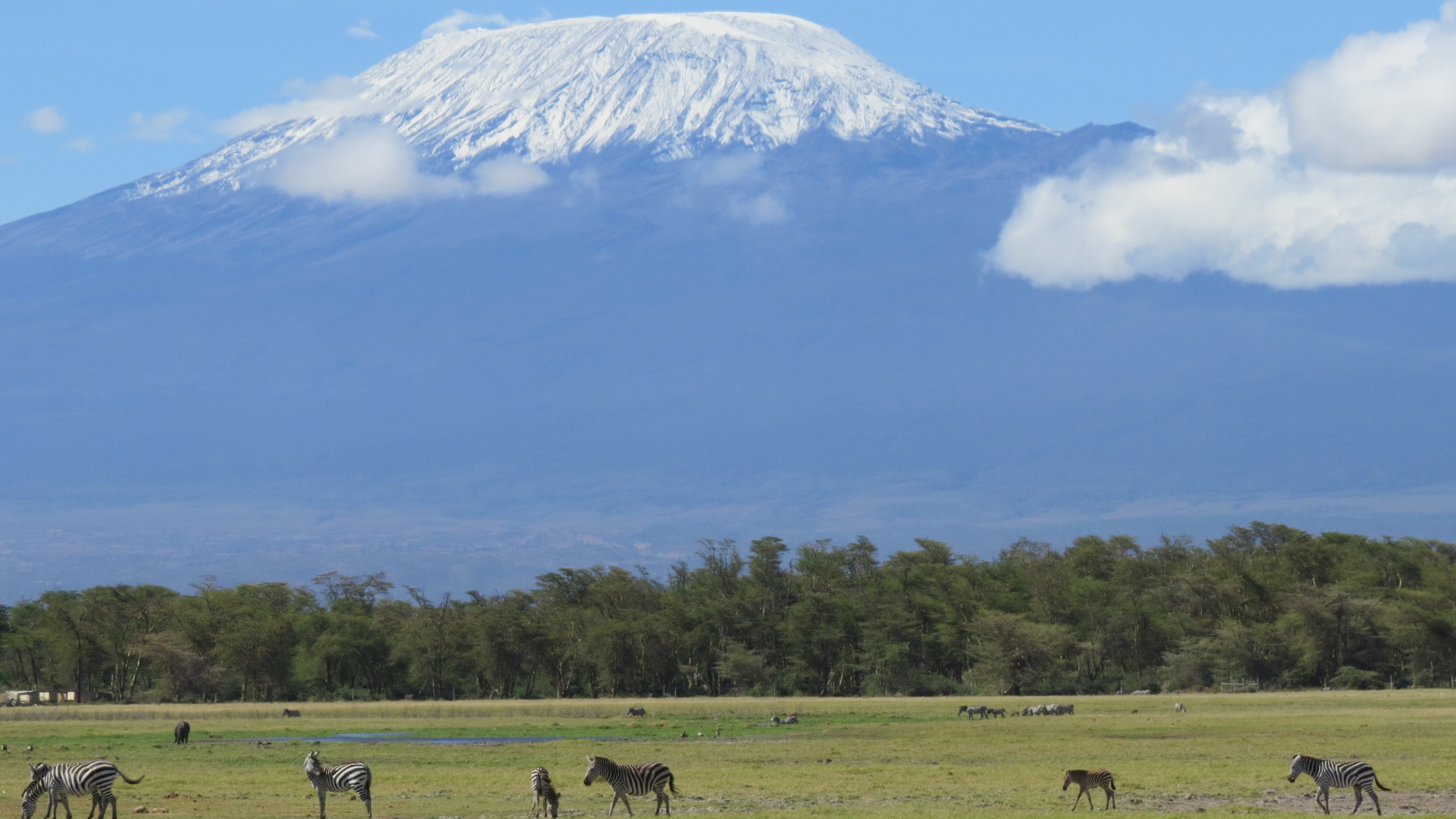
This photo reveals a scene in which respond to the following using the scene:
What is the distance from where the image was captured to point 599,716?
235 ft

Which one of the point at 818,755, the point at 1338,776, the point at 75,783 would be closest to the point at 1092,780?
the point at 1338,776

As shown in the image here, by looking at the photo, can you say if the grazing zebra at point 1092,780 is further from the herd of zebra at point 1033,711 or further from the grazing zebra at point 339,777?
the herd of zebra at point 1033,711

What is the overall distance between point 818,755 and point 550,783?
1531cm

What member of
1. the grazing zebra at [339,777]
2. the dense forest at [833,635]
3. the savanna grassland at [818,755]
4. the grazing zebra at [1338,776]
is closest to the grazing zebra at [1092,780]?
the savanna grassland at [818,755]

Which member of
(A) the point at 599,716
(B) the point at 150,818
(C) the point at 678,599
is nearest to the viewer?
(B) the point at 150,818

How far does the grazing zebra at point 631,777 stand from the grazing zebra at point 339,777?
4391 millimetres

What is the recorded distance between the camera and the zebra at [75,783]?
99.4ft

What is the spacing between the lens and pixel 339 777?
3183 centimetres

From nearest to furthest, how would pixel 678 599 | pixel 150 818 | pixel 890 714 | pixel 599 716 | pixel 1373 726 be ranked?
pixel 150 818, pixel 1373 726, pixel 890 714, pixel 599 716, pixel 678 599

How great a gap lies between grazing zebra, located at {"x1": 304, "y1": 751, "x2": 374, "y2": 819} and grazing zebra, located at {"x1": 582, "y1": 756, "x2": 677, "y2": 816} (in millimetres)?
4391

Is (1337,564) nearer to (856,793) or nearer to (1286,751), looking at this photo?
(1286,751)

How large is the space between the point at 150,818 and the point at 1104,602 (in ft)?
233

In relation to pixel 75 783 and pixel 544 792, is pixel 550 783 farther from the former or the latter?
pixel 75 783

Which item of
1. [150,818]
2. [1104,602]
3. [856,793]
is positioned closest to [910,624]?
[1104,602]
